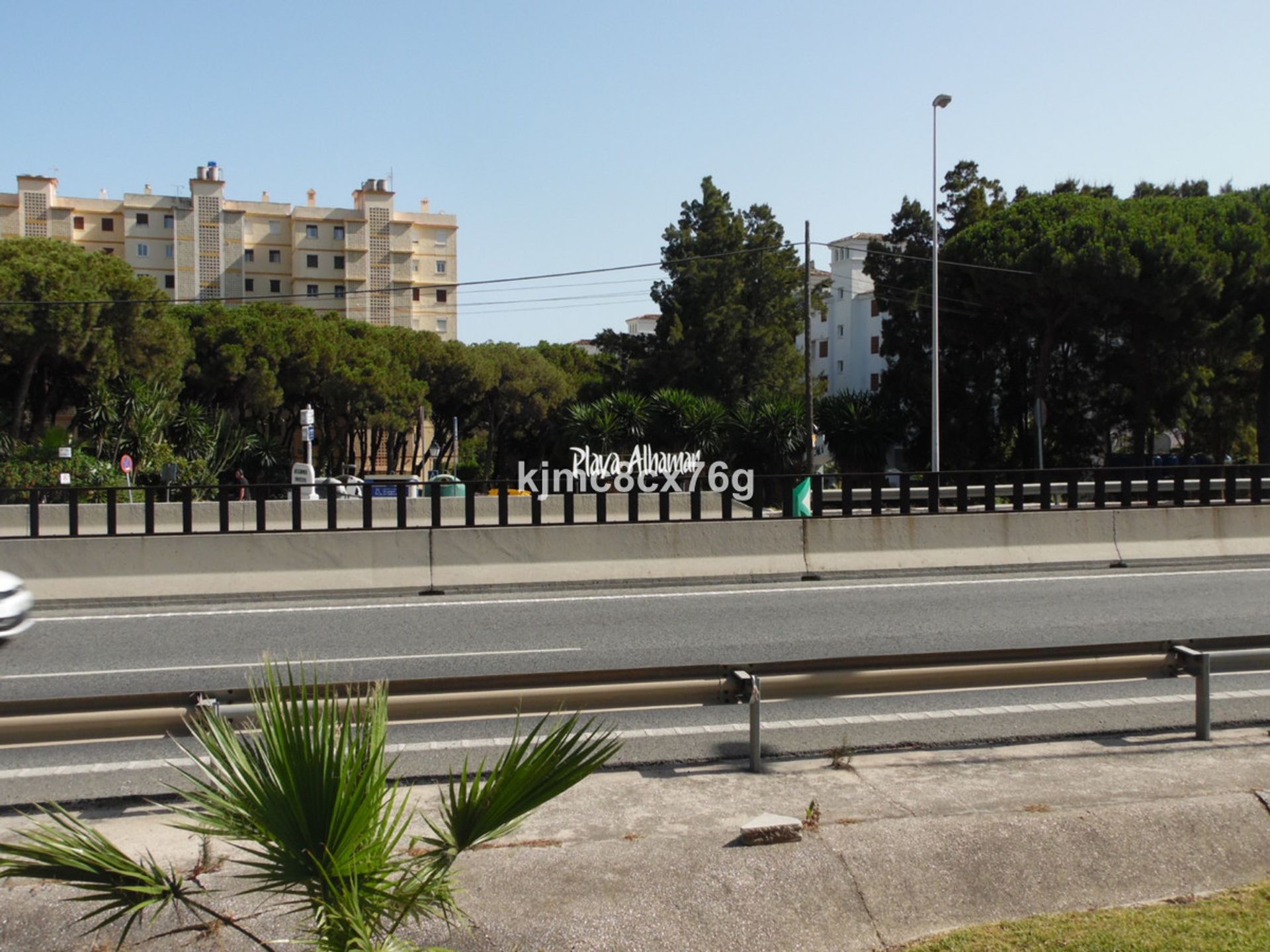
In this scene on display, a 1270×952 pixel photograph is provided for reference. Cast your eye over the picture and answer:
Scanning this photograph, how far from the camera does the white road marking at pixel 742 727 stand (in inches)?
277

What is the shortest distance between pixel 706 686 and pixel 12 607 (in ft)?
25.6

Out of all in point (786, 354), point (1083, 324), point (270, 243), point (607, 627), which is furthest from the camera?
point (270, 243)

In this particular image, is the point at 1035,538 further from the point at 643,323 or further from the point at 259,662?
the point at 643,323

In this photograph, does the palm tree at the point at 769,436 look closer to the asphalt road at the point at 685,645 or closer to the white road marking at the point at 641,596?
the asphalt road at the point at 685,645

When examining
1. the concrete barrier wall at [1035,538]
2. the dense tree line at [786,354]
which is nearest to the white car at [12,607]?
the concrete barrier wall at [1035,538]

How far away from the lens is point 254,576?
14594 millimetres

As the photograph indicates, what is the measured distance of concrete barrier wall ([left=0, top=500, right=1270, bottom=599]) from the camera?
14.3 meters

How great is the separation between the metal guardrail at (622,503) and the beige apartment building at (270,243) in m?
78.3

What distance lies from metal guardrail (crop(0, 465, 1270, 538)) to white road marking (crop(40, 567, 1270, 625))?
4.02 ft

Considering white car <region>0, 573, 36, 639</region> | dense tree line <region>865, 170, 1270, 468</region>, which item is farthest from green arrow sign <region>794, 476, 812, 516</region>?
dense tree line <region>865, 170, 1270, 468</region>

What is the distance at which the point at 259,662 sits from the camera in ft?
34.3

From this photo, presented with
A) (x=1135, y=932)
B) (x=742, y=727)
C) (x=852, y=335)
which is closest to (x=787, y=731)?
(x=742, y=727)

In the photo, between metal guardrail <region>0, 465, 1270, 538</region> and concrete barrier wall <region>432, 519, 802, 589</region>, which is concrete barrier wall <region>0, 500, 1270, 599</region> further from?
metal guardrail <region>0, 465, 1270, 538</region>

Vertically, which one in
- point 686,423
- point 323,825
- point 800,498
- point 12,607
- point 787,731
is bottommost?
point 787,731
